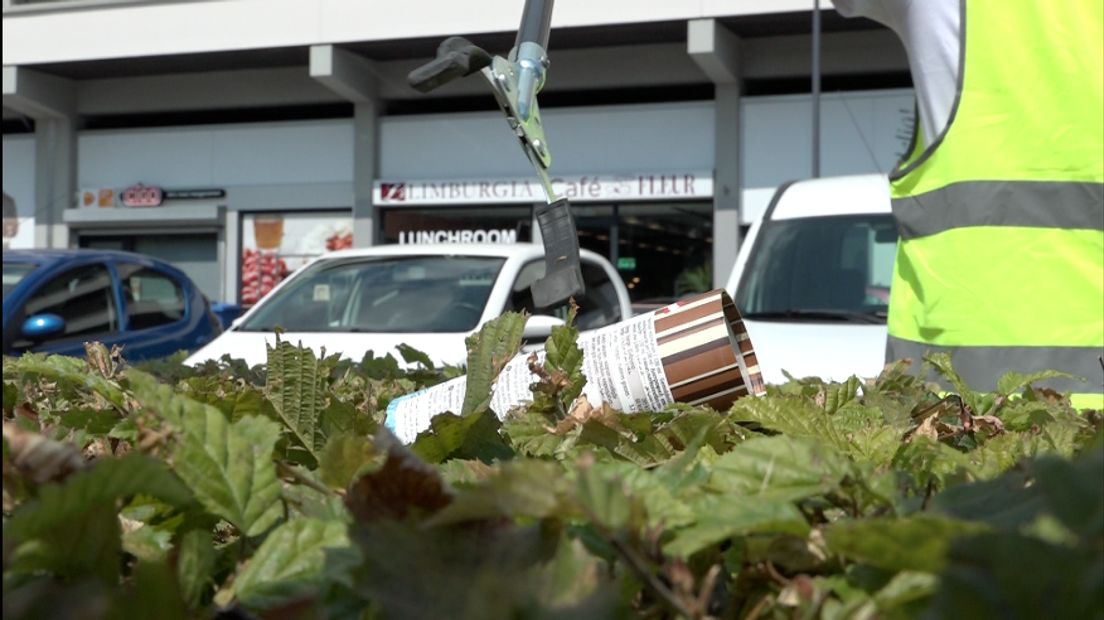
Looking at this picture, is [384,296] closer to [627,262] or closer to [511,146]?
[627,262]

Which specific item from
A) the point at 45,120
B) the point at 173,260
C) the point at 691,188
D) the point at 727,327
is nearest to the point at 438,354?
the point at 727,327

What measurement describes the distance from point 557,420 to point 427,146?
1918 cm

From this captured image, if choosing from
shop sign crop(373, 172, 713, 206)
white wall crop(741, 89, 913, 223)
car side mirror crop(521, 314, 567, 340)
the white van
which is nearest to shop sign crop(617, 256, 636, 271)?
shop sign crop(373, 172, 713, 206)

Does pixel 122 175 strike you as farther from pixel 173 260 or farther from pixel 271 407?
pixel 271 407

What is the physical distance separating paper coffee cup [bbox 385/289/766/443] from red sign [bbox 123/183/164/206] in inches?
849

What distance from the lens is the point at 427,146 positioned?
779 inches

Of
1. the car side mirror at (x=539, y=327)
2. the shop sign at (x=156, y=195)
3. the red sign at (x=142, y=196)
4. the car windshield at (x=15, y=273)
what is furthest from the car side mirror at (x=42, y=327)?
the red sign at (x=142, y=196)

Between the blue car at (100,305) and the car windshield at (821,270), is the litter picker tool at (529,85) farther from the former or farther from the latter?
the blue car at (100,305)

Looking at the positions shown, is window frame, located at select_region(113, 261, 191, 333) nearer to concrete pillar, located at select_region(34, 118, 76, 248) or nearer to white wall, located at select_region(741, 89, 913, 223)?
white wall, located at select_region(741, 89, 913, 223)

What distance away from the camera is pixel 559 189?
1798cm

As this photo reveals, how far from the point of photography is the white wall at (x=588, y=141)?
18.7 meters

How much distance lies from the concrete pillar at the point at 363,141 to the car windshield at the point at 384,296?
47.3 ft

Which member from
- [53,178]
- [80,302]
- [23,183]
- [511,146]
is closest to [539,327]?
[80,302]

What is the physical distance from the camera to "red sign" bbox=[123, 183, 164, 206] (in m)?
21.3
